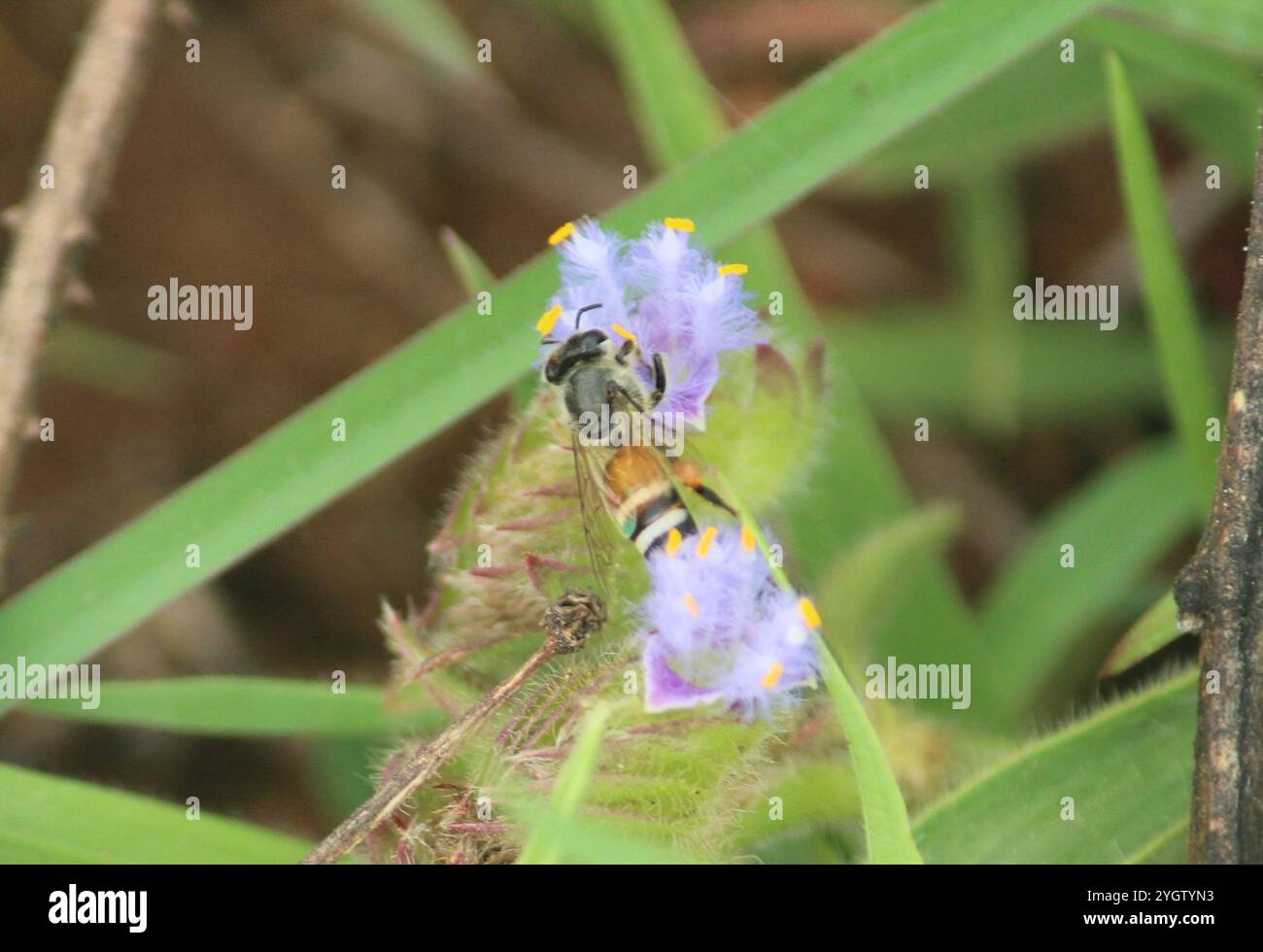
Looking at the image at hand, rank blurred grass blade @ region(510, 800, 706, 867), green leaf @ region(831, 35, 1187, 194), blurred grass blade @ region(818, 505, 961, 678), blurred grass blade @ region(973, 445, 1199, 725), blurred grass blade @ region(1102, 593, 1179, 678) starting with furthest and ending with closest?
1. green leaf @ region(831, 35, 1187, 194)
2. blurred grass blade @ region(973, 445, 1199, 725)
3. blurred grass blade @ region(818, 505, 961, 678)
4. blurred grass blade @ region(1102, 593, 1179, 678)
5. blurred grass blade @ region(510, 800, 706, 867)

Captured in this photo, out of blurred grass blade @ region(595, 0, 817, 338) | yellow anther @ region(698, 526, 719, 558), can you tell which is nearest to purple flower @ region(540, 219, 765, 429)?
yellow anther @ region(698, 526, 719, 558)

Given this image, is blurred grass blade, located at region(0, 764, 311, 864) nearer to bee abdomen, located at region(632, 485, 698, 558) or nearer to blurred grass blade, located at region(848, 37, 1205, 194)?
bee abdomen, located at region(632, 485, 698, 558)

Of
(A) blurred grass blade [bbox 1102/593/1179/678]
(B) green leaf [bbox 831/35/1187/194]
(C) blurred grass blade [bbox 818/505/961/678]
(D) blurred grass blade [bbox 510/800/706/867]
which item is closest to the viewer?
(D) blurred grass blade [bbox 510/800/706/867]

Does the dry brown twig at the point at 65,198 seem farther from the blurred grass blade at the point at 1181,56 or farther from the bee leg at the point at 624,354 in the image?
the blurred grass blade at the point at 1181,56

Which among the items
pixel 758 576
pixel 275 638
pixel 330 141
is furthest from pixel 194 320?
pixel 758 576

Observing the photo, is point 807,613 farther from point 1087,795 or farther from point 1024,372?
point 1024,372

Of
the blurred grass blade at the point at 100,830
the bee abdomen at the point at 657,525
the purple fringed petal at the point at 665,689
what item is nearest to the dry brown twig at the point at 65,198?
the blurred grass blade at the point at 100,830
